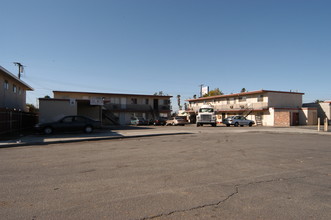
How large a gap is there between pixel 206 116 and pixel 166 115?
17477mm

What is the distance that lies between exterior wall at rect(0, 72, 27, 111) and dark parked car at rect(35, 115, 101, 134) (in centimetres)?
650

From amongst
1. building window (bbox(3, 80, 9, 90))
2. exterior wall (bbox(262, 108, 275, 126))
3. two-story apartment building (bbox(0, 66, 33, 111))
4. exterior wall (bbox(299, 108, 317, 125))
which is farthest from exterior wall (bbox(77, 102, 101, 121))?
exterior wall (bbox(299, 108, 317, 125))

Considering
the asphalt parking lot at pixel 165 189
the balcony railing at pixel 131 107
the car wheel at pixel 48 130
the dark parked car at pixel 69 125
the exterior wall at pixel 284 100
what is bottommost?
the asphalt parking lot at pixel 165 189

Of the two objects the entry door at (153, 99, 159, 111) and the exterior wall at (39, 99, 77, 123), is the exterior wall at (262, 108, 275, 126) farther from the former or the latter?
the exterior wall at (39, 99, 77, 123)

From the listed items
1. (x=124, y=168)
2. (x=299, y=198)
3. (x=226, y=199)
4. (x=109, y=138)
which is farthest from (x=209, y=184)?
(x=109, y=138)

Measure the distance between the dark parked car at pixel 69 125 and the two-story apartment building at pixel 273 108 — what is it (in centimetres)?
2992

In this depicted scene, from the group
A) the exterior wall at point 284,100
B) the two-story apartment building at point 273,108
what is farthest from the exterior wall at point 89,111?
the exterior wall at point 284,100

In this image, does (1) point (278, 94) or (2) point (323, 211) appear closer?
(2) point (323, 211)

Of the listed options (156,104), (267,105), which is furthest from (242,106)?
(156,104)

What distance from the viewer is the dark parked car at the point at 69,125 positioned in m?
18.2

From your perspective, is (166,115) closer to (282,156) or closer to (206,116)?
(206,116)

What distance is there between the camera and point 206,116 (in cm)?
3428

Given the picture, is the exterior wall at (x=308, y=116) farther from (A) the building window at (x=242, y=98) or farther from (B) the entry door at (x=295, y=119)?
(A) the building window at (x=242, y=98)

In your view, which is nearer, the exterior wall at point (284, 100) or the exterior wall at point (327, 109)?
the exterior wall at point (284, 100)
